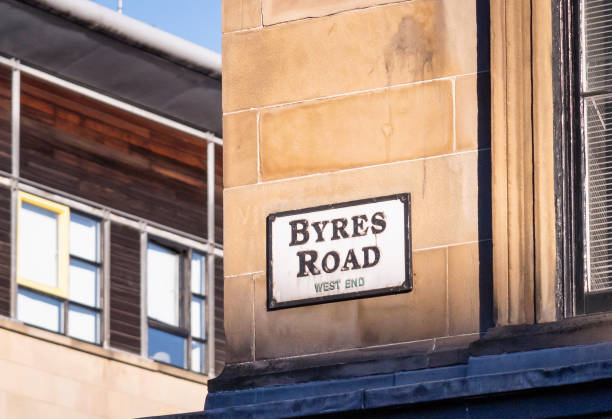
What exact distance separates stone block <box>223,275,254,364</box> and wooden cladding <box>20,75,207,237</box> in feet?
53.4

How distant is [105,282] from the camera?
2770cm

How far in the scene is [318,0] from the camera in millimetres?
11281

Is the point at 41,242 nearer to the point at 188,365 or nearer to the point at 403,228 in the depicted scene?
the point at 188,365

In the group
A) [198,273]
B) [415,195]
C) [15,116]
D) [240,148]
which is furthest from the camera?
[198,273]

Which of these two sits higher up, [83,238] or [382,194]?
[83,238]

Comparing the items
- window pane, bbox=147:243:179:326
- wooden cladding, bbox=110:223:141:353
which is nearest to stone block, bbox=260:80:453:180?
wooden cladding, bbox=110:223:141:353

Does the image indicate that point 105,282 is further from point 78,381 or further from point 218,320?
point 218,320

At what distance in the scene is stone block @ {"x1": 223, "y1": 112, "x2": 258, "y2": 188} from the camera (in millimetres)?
11141

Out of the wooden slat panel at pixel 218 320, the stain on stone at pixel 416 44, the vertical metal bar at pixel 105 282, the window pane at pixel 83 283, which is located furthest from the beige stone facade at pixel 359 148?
the wooden slat panel at pixel 218 320

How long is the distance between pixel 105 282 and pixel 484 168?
1761cm

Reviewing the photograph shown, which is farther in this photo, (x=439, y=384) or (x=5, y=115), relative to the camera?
(x=5, y=115)

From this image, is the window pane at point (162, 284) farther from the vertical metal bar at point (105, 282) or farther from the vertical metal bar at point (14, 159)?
the vertical metal bar at point (14, 159)

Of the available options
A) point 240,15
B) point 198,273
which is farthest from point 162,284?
point 240,15

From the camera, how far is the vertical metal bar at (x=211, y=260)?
29.4 m
